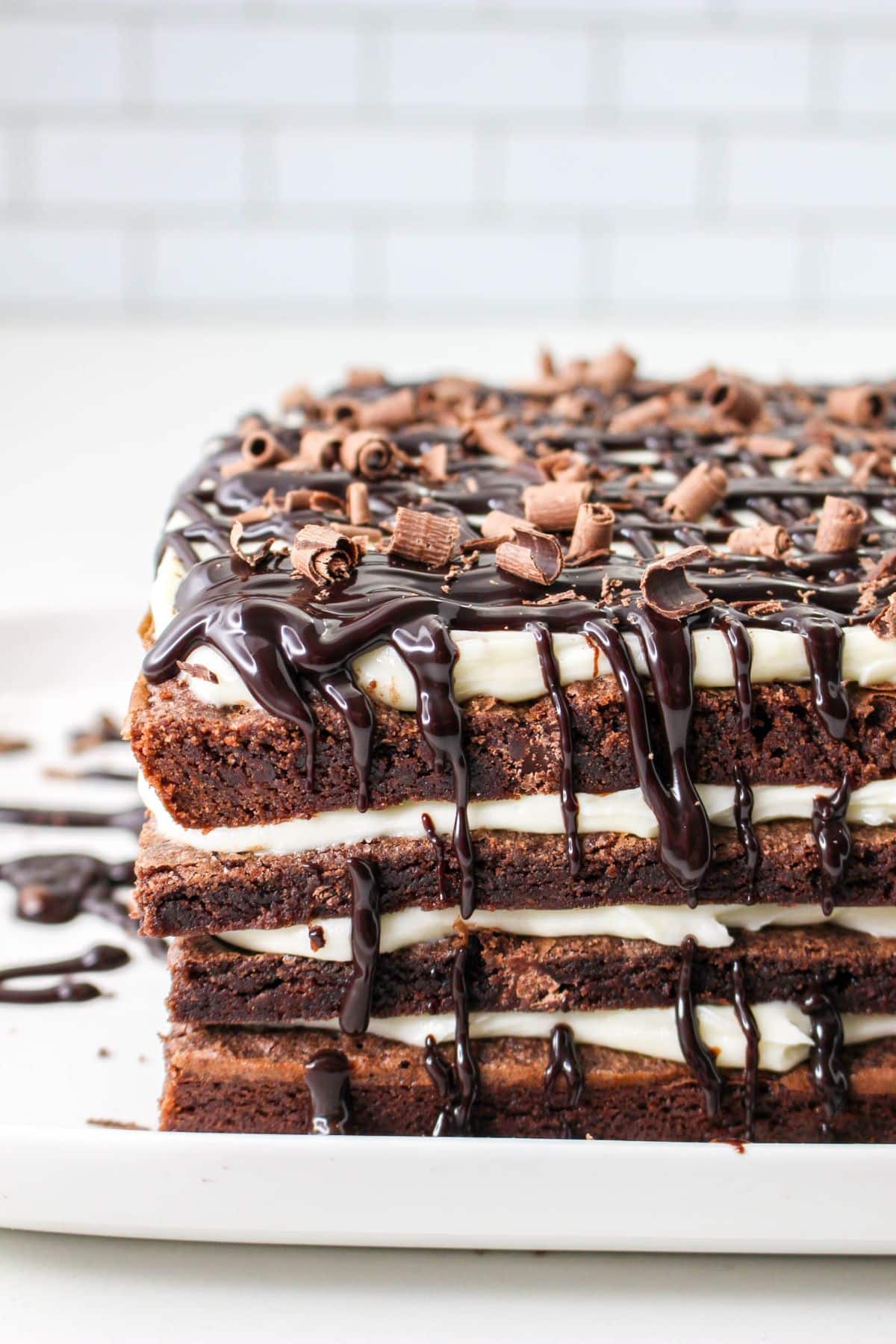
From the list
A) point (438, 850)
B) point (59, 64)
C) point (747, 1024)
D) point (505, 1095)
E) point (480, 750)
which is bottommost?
point (505, 1095)

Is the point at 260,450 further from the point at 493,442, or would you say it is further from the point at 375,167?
the point at 375,167

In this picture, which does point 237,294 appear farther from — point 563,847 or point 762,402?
point 563,847

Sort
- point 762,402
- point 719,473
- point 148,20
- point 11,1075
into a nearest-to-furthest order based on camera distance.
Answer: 1. point 11,1075
2. point 719,473
3. point 762,402
4. point 148,20

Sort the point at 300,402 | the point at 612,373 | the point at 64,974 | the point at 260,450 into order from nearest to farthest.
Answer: the point at 64,974
the point at 260,450
the point at 300,402
the point at 612,373

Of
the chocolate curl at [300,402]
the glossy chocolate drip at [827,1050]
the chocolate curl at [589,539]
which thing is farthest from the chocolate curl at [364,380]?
the glossy chocolate drip at [827,1050]

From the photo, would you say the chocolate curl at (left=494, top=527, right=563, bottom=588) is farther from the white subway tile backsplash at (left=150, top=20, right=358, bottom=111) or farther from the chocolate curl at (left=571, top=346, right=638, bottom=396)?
the white subway tile backsplash at (left=150, top=20, right=358, bottom=111)

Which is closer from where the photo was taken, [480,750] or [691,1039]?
[480,750]

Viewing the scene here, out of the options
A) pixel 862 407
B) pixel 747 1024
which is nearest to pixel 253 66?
pixel 862 407

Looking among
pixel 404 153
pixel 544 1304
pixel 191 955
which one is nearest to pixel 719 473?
pixel 191 955
